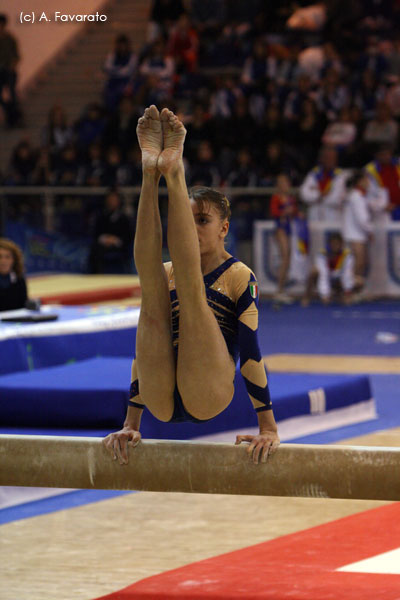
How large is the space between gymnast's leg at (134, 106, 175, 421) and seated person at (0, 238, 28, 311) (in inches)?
161

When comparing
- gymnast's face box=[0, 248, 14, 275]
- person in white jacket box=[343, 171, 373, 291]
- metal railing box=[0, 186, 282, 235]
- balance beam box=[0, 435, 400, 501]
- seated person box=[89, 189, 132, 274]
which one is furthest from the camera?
metal railing box=[0, 186, 282, 235]

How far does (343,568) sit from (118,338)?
3357mm

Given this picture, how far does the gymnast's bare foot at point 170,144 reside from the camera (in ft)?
10.6

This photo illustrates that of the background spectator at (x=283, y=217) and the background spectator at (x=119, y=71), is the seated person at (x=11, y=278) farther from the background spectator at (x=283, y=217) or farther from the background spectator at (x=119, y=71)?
the background spectator at (x=119, y=71)

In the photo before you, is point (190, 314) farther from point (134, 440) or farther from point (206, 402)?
point (134, 440)

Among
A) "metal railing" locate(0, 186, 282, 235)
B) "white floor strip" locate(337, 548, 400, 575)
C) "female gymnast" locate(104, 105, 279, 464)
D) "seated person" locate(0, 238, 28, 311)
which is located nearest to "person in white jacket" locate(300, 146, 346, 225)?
"metal railing" locate(0, 186, 282, 235)

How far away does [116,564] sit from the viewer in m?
4.15

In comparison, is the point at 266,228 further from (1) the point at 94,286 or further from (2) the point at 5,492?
(2) the point at 5,492

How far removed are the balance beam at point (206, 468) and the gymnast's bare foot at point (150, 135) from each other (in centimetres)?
94

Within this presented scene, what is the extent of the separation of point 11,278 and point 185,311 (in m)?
4.38

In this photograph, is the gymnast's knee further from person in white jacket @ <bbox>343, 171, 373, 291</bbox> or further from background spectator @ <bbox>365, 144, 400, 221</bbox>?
background spectator @ <bbox>365, 144, 400, 221</bbox>

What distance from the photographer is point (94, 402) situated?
5.40 metres

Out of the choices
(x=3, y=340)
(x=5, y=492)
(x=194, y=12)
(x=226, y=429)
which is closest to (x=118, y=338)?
(x=3, y=340)

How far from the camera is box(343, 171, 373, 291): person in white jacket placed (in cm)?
1195
